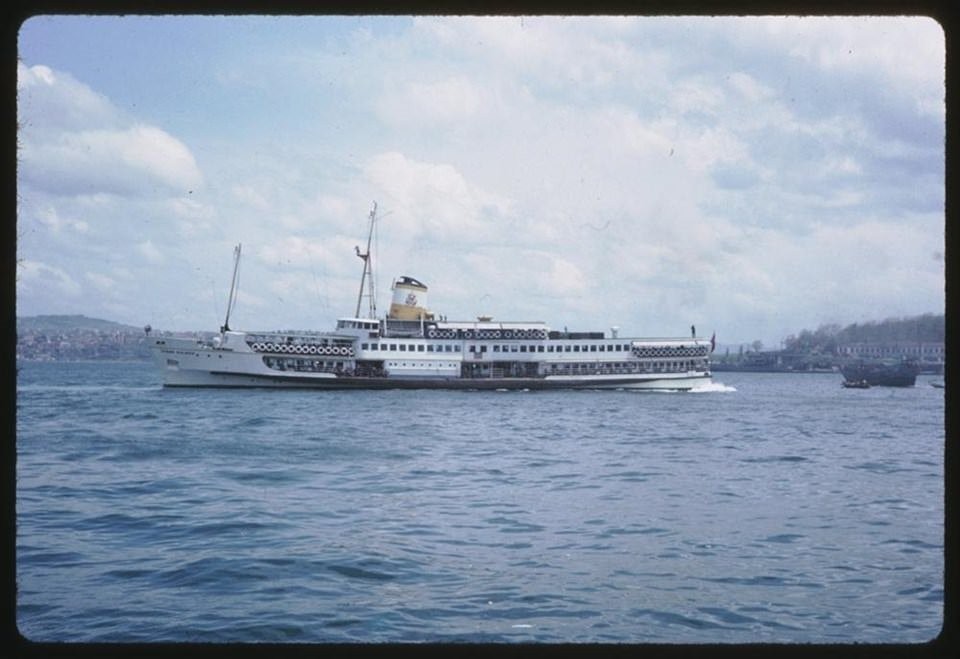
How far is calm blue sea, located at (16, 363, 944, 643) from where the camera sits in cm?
766

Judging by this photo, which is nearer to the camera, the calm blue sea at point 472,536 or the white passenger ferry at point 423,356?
the calm blue sea at point 472,536

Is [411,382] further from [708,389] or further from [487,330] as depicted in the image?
[708,389]

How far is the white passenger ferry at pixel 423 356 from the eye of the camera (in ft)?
142

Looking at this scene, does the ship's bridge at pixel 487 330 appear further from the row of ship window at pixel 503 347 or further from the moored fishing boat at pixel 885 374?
the moored fishing boat at pixel 885 374

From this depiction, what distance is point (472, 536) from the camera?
11.3 metres

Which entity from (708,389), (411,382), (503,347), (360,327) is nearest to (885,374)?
(708,389)

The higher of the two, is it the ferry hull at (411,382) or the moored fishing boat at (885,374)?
the moored fishing boat at (885,374)

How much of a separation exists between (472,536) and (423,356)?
114ft

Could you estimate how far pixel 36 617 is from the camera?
7.66 m

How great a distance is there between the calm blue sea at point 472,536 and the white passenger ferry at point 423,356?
16218mm

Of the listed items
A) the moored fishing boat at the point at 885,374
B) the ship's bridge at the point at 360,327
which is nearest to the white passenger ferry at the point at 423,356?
the ship's bridge at the point at 360,327

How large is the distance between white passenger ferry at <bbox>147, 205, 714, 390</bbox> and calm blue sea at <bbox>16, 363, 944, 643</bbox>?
1622 cm

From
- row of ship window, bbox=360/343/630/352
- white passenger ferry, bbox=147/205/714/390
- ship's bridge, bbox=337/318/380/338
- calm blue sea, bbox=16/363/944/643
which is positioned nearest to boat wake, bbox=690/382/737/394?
white passenger ferry, bbox=147/205/714/390
